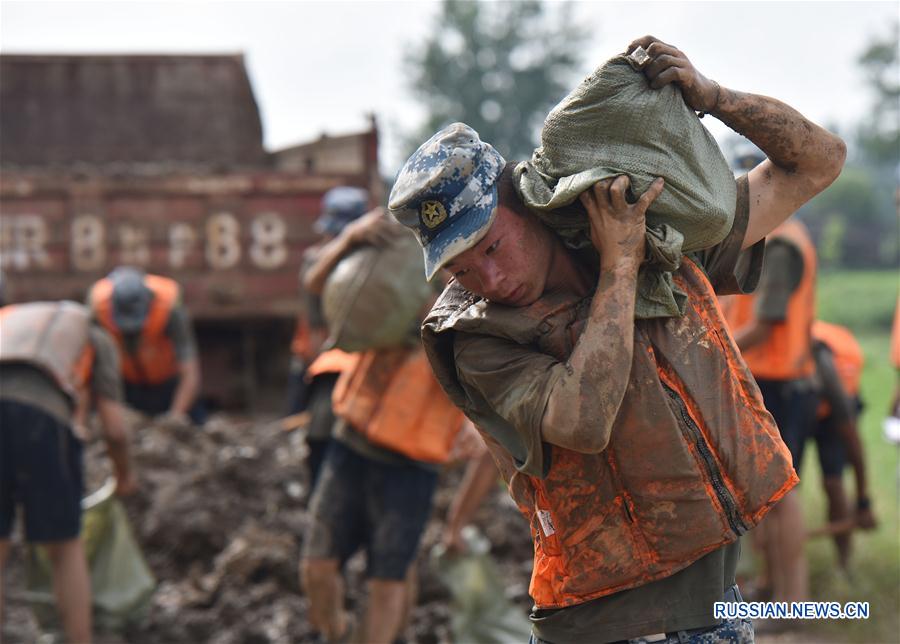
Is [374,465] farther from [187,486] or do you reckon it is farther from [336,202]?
[187,486]

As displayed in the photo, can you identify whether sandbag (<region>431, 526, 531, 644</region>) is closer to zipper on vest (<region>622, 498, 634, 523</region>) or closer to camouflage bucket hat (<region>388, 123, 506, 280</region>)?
zipper on vest (<region>622, 498, 634, 523</region>)

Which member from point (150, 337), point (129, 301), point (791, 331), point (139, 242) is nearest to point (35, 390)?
point (129, 301)

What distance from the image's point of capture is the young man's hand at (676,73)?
217 cm

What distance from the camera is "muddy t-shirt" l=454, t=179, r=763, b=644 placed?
2131mm

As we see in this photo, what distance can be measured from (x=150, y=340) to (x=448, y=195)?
5.75 metres

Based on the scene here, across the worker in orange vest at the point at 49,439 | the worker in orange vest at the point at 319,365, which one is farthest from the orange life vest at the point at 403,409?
the worker in orange vest at the point at 49,439

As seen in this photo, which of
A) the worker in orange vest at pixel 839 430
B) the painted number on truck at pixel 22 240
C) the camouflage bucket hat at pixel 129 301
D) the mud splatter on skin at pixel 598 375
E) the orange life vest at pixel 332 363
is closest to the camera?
the mud splatter on skin at pixel 598 375

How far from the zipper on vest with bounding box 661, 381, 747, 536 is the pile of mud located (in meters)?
3.09

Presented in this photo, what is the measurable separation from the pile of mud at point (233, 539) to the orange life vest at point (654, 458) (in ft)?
9.88

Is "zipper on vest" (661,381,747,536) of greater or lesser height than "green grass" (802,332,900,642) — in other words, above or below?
above

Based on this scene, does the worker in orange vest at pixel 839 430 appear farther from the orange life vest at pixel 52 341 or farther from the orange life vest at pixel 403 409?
the orange life vest at pixel 52 341

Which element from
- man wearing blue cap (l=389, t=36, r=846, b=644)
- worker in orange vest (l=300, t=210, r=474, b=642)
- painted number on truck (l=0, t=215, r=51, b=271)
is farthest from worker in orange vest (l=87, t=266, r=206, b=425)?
man wearing blue cap (l=389, t=36, r=846, b=644)

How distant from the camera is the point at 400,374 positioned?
14.0ft

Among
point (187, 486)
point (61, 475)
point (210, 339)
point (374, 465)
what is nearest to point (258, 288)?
point (210, 339)
